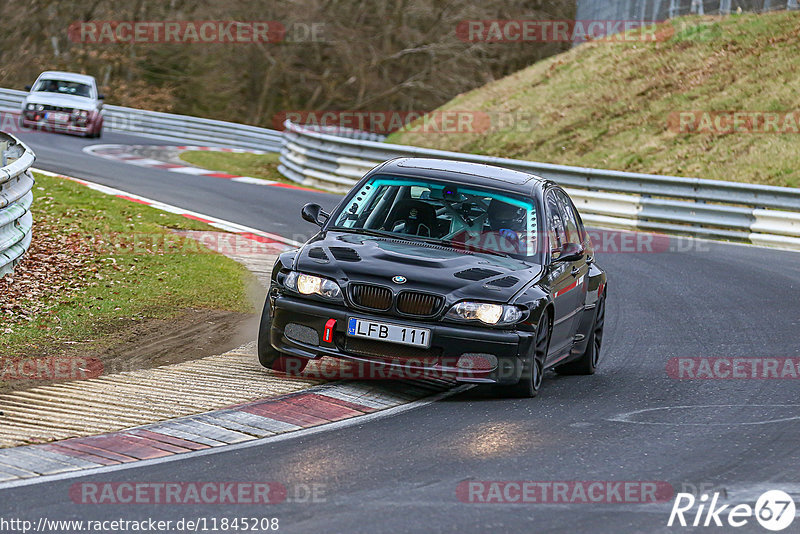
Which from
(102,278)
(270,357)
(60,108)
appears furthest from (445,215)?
(60,108)

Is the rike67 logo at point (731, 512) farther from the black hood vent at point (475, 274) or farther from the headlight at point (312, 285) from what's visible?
the headlight at point (312, 285)

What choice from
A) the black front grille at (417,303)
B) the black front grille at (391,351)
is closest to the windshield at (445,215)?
the black front grille at (417,303)

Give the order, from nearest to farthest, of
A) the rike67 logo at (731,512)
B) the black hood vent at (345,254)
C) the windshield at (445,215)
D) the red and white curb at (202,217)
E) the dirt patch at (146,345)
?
the rike67 logo at (731,512), the black hood vent at (345,254), the dirt patch at (146,345), the windshield at (445,215), the red and white curb at (202,217)

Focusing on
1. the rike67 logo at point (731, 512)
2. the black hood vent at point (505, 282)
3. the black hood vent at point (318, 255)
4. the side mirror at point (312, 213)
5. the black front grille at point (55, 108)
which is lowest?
the rike67 logo at point (731, 512)

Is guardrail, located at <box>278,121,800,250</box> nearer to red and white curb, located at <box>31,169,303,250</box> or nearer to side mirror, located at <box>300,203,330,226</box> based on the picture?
red and white curb, located at <box>31,169,303,250</box>

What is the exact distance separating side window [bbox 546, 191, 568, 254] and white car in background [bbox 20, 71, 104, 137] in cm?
2303

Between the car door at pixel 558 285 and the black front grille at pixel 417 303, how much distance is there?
3.41 feet

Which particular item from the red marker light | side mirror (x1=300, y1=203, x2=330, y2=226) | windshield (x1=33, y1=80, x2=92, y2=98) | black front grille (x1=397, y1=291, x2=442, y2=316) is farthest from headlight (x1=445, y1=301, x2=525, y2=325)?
windshield (x1=33, y1=80, x2=92, y2=98)

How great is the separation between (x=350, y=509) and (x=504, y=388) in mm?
2999

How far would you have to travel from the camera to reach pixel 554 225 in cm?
922

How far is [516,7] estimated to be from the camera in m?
49.8

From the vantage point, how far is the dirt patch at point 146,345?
8414 millimetres

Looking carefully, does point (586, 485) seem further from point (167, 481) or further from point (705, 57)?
point (705, 57)

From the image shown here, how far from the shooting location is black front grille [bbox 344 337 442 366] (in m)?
7.76
